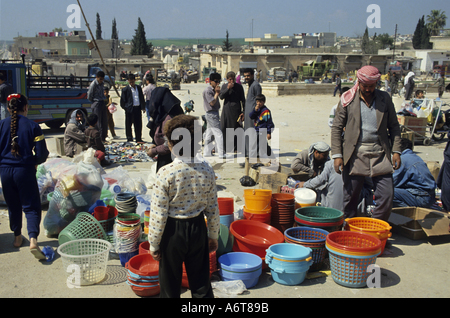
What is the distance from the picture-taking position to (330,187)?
481cm

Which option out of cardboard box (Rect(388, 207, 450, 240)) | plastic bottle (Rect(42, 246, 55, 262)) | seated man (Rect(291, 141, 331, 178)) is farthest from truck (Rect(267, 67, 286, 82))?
plastic bottle (Rect(42, 246, 55, 262))

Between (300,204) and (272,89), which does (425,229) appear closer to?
(300,204)

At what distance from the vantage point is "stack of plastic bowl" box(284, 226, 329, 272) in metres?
3.80

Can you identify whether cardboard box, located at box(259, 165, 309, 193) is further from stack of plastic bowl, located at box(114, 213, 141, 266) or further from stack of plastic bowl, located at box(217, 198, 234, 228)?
stack of plastic bowl, located at box(114, 213, 141, 266)

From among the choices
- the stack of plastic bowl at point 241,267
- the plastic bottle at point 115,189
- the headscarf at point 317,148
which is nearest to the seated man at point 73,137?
the plastic bottle at point 115,189

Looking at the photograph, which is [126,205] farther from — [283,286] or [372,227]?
[372,227]

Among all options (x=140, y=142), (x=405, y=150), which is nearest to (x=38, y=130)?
(x=405, y=150)

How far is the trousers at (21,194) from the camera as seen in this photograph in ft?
13.4

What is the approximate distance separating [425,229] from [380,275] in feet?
4.15

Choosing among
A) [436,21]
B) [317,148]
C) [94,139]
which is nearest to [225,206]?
[317,148]

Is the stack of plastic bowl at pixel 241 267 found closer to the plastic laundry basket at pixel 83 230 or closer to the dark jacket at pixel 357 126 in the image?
the plastic laundry basket at pixel 83 230

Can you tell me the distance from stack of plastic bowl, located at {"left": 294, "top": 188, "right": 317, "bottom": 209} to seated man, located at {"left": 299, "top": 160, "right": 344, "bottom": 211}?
30cm

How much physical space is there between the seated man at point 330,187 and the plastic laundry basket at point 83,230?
271 centimetres

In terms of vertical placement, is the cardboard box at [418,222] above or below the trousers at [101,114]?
below
